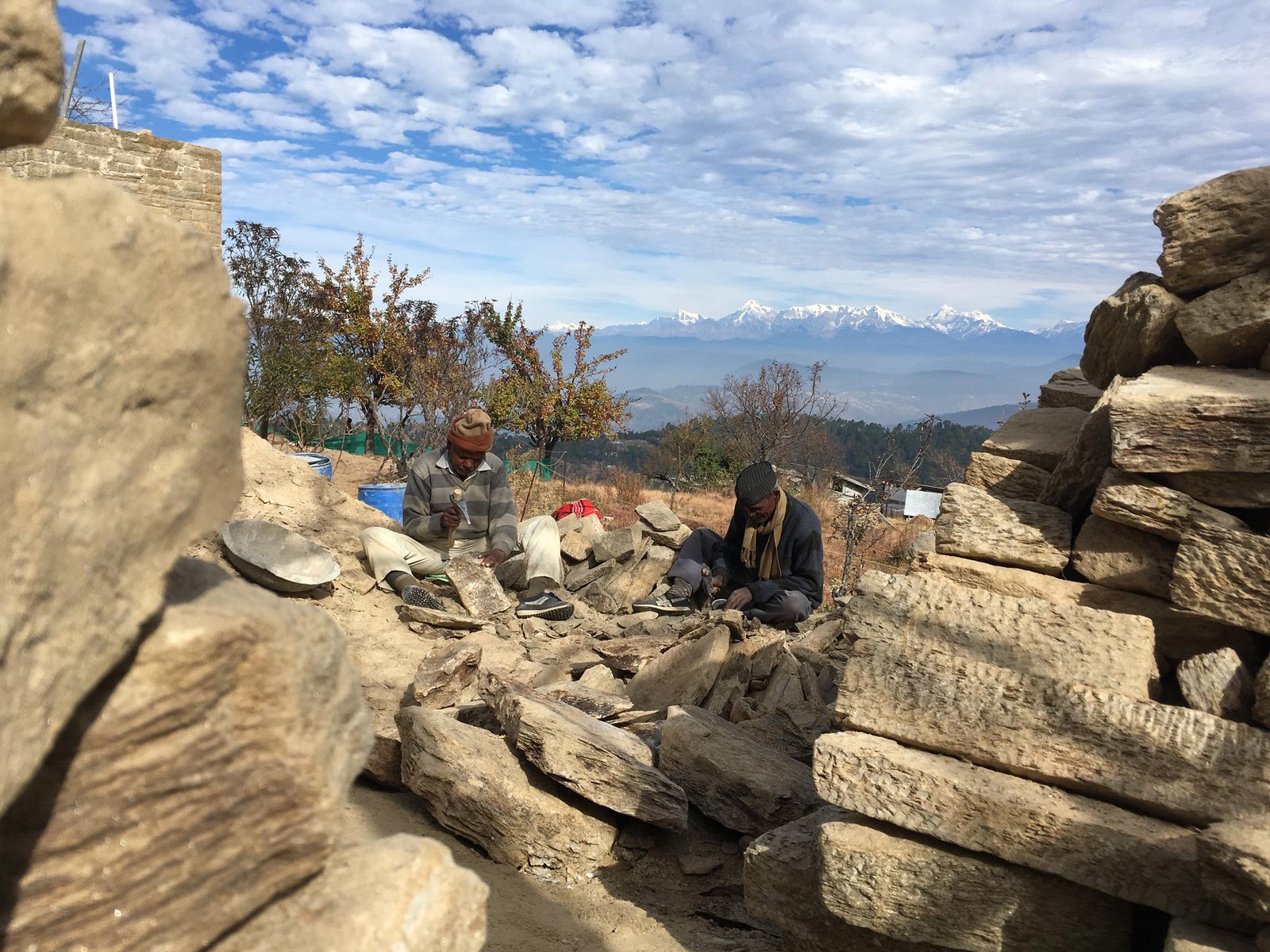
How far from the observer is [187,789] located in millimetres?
1200

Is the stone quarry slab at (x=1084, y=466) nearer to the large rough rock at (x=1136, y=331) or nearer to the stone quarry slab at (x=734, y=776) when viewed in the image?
the large rough rock at (x=1136, y=331)

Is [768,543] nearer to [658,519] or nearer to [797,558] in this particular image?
[797,558]

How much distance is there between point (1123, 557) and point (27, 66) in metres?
3.18

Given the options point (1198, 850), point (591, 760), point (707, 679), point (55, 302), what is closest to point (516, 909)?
point (591, 760)

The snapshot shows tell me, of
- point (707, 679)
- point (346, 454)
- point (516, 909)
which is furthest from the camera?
point (346, 454)

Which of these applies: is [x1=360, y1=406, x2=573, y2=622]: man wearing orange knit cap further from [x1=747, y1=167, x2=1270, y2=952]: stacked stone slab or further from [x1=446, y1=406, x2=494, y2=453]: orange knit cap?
[x1=747, y1=167, x2=1270, y2=952]: stacked stone slab

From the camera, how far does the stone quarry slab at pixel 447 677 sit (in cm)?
475

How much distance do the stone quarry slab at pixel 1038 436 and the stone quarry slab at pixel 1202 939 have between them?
70.0 inches

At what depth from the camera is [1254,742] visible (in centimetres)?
238

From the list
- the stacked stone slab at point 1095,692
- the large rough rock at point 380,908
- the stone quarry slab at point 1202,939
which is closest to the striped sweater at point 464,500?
the stacked stone slab at point 1095,692

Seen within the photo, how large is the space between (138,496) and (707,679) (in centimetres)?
415

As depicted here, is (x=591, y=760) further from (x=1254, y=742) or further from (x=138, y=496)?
(x=138, y=496)

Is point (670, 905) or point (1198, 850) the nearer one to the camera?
point (1198, 850)

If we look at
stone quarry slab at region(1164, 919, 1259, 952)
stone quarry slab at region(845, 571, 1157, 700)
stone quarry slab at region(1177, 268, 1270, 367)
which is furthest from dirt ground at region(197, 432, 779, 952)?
stone quarry slab at region(1177, 268, 1270, 367)
